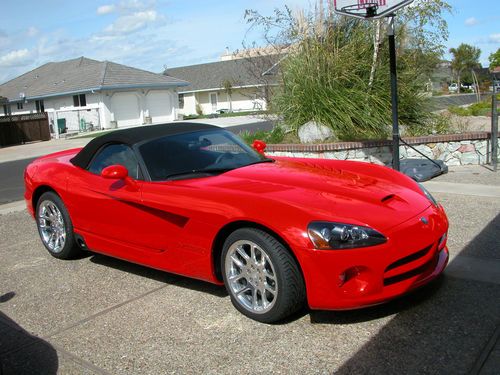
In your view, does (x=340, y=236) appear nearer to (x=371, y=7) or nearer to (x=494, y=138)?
(x=371, y=7)

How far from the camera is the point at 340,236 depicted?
3.35 m

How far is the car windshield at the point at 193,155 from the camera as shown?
4.51 m

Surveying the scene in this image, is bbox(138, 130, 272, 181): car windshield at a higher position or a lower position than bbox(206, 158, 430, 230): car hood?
higher

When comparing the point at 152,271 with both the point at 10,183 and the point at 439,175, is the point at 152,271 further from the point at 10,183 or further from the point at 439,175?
the point at 10,183

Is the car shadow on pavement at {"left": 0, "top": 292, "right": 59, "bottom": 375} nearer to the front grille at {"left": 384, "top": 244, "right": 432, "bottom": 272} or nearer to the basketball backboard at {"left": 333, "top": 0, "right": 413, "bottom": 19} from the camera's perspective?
the front grille at {"left": 384, "top": 244, "right": 432, "bottom": 272}

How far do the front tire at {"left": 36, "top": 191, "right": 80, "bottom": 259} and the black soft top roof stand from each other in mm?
484

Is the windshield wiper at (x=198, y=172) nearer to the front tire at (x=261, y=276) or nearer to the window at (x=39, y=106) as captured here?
the front tire at (x=261, y=276)

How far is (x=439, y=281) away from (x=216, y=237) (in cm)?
187

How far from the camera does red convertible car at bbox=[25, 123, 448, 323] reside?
3.37 m

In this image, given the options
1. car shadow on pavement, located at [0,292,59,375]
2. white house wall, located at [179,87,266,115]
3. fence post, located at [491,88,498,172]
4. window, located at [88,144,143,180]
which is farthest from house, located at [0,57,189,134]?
car shadow on pavement, located at [0,292,59,375]

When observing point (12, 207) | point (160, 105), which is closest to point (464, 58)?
point (160, 105)

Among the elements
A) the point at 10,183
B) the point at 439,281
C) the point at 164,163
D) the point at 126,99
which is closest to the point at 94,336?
the point at 164,163

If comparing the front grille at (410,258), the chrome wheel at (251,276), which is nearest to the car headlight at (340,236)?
the front grille at (410,258)

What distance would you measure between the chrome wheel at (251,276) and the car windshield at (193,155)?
92 centimetres
